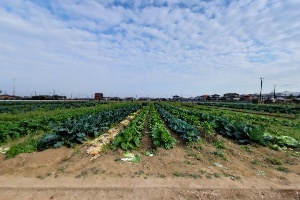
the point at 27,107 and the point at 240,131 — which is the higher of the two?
the point at 27,107

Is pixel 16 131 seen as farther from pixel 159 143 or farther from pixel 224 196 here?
pixel 224 196

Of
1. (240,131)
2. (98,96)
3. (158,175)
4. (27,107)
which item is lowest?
(158,175)

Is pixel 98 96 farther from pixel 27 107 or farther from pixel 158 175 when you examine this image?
pixel 158 175

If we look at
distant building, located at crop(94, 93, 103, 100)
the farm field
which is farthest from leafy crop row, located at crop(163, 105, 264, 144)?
distant building, located at crop(94, 93, 103, 100)

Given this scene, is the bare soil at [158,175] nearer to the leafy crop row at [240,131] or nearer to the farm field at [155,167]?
the farm field at [155,167]

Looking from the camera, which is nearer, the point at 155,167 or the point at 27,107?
the point at 155,167

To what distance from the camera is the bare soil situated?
511 centimetres

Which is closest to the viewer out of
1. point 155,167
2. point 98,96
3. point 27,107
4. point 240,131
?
point 155,167

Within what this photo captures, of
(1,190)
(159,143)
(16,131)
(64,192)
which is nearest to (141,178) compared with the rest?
(64,192)

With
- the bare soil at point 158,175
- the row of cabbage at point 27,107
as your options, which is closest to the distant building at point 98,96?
the row of cabbage at point 27,107

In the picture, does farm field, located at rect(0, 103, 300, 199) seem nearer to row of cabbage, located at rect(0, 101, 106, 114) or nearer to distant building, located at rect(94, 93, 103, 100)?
row of cabbage, located at rect(0, 101, 106, 114)

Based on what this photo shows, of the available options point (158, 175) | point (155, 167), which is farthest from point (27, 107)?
point (158, 175)

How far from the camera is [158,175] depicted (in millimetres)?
5996

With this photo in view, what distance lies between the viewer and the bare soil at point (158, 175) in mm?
5113
